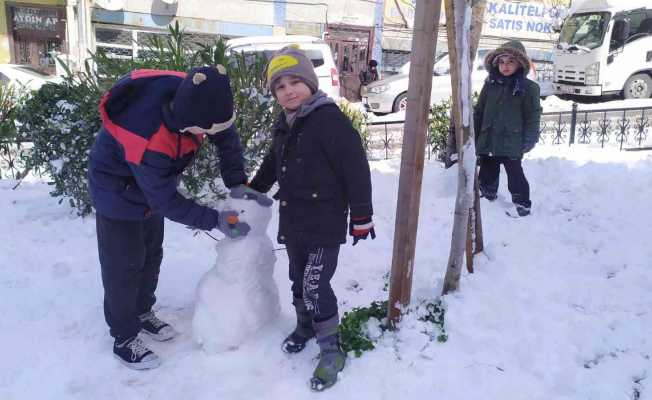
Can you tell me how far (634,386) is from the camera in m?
2.35

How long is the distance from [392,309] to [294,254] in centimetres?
60

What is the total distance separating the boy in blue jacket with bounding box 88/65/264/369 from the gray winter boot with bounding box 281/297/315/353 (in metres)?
0.50

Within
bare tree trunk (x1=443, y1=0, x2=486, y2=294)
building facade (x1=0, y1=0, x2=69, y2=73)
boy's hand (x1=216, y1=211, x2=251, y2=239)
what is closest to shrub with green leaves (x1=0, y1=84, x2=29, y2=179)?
boy's hand (x1=216, y1=211, x2=251, y2=239)

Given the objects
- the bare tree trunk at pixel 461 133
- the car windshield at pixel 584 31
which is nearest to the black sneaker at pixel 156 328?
the bare tree trunk at pixel 461 133

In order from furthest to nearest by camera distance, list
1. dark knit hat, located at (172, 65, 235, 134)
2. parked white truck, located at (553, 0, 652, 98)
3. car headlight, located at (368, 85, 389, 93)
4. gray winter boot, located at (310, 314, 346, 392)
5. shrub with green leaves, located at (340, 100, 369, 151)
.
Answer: parked white truck, located at (553, 0, 652, 98) → car headlight, located at (368, 85, 389, 93) → shrub with green leaves, located at (340, 100, 369, 151) → gray winter boot, located at (310, 314, 346, 392) → dark knit hat, located at (172, 65, 235, 134)

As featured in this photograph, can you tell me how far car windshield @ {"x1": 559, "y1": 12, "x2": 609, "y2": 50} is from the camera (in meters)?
13.8

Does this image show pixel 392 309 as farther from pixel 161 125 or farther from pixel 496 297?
pixel 161 125

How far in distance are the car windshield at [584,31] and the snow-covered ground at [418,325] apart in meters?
10.9

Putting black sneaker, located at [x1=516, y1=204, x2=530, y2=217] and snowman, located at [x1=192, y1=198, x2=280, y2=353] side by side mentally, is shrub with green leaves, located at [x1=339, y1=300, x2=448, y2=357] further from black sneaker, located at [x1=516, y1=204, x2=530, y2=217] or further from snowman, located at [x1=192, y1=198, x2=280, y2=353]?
black sneaker, located at [x1=516, y1=204, x2=530, y2=217]

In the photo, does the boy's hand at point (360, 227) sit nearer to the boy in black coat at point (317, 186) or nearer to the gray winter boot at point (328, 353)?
the boy in black coat at point (317, 186)

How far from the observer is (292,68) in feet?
8.13

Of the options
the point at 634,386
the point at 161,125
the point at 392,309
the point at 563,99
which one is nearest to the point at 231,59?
the point at 161,125

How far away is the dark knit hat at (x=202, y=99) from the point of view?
2.29 meters

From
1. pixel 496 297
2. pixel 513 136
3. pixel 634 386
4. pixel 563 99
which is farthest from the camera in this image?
pixel 563 99
